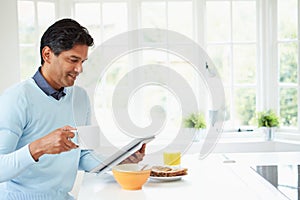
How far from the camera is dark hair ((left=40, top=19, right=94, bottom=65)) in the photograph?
1.71m

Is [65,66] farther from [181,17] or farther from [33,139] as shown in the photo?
[181,17]

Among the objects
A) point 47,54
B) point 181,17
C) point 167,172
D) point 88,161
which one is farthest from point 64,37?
point 181,17

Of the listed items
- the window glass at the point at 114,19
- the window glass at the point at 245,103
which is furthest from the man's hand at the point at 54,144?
the window glass at the point at 245,103

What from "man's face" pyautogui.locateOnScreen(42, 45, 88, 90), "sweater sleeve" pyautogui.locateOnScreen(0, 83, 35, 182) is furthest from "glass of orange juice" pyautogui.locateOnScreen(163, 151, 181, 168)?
"sweater sleeve" pyautogui.locateOnScreen(0, 83, 35, 182)

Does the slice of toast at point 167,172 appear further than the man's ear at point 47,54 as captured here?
Yes

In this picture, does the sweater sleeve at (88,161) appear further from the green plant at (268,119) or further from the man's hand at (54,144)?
the green plant at (268,119)

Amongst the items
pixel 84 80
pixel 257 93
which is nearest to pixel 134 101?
pixel 84 80

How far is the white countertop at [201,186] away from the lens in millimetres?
1770

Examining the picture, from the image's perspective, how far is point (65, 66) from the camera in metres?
1.73

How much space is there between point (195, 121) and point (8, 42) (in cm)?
165

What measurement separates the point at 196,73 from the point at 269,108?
2.37 feet

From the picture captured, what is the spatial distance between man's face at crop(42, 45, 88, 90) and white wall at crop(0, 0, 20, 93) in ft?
6.21

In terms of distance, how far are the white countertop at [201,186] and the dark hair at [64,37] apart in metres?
0.59

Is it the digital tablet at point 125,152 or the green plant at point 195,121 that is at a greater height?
the digital tablet at point 125,152
